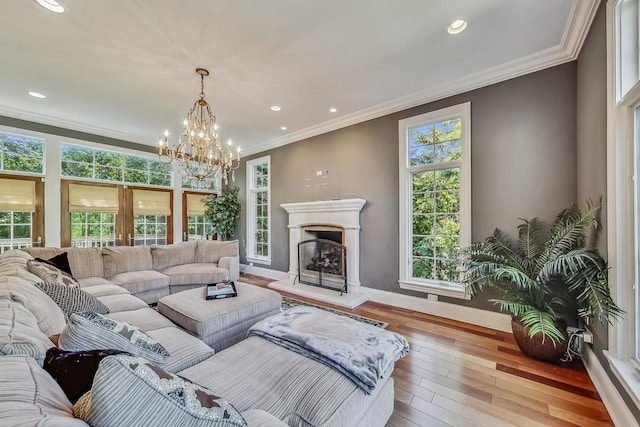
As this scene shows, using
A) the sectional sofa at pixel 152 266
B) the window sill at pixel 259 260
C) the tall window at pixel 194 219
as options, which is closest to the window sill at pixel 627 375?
the sectional sofa at pixel 152 266

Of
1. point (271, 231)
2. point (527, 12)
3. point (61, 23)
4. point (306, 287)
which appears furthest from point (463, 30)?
point (271, 231)

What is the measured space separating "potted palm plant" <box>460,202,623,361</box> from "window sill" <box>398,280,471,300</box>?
0.48 m

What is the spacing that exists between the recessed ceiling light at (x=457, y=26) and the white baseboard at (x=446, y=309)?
290 centimetres

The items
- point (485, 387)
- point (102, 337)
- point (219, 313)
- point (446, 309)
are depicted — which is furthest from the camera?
point (446, 309)

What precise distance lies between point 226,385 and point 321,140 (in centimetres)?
395

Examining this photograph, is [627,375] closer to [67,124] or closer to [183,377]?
[183,377]

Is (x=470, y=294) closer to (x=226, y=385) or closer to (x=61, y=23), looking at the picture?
(x=226, y=385)

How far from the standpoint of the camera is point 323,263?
4.36m

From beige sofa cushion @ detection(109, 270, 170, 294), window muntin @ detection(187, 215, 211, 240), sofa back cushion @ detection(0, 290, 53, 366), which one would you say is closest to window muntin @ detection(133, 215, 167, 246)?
window muntin @ detection(187, 215, 211, 240)

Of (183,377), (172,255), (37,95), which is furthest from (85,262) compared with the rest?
(183,377)

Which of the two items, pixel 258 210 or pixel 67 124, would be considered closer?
pixel 67 124

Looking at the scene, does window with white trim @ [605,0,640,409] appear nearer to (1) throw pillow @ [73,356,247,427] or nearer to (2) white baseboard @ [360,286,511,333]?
(2) white baseboard @ [360,286,511,333]

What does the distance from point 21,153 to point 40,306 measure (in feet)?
14.1

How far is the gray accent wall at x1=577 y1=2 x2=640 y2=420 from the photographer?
72.6 inches
